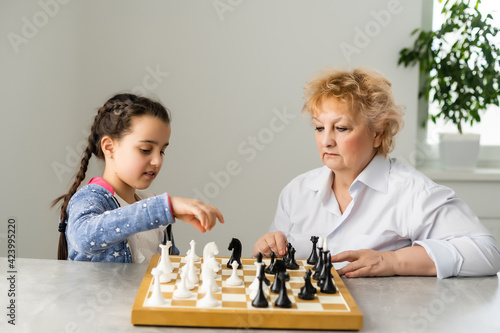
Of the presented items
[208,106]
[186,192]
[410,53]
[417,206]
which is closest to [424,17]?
[410,53]

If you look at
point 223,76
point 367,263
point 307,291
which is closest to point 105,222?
point 307,291

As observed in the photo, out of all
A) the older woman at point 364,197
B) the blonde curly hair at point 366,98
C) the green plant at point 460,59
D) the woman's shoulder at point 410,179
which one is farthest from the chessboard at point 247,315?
the green plant at point 460,59

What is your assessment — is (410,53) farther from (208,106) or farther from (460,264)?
(460,264)

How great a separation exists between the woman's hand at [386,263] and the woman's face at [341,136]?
1.49 feet

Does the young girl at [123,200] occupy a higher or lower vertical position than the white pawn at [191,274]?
higher

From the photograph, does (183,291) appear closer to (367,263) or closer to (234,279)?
(234,279)

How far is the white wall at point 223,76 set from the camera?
3.38 metres

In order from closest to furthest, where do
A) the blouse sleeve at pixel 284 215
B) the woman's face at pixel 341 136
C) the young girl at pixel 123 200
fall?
the young girl at pixel 123 200, the woman's face at pixel 341 136, the blouse sleeve at pixel 284 215

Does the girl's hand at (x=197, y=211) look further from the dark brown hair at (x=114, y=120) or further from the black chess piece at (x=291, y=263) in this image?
the dark brown hair at (x=114, y=120)

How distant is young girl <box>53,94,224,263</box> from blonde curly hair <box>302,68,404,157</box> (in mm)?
573

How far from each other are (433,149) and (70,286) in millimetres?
2929

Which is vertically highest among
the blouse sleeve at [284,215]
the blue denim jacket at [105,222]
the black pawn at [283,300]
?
the blue denim jacket at [105,222]

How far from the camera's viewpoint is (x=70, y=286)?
1442 millimetres

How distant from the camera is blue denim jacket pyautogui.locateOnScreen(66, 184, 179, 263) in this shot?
4.90 ft
